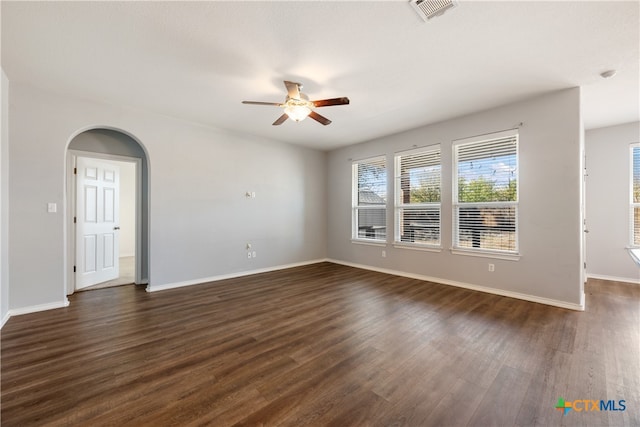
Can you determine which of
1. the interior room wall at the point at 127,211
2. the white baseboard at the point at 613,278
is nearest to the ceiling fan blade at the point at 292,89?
the white baseboard at the point at 613,278

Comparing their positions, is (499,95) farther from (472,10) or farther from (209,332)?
(209,332)

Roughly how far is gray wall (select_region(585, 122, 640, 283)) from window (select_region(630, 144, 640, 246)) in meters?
0.06

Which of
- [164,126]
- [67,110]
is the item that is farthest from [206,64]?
[67,110]

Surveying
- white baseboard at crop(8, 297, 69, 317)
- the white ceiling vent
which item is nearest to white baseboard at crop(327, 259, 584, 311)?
the white ceiling vent

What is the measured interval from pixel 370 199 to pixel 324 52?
12.2ft

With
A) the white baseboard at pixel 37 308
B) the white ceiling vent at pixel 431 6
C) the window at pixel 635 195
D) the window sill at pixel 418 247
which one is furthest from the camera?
the window sill at pixel 418 247

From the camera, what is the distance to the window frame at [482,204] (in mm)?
3713

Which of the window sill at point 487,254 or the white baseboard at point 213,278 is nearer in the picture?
the window sill at point 487,254

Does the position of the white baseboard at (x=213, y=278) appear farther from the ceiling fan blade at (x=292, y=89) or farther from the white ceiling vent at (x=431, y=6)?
the white ceiling vent at (x=431, y=6)

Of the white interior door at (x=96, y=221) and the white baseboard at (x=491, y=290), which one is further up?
the white interior door at (x=96, y=221)

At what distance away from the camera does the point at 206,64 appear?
2.69m

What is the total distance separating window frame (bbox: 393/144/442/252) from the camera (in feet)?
14.9

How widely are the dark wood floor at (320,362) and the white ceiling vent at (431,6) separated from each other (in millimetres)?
2779

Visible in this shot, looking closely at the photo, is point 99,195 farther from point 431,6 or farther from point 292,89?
point 431,6
